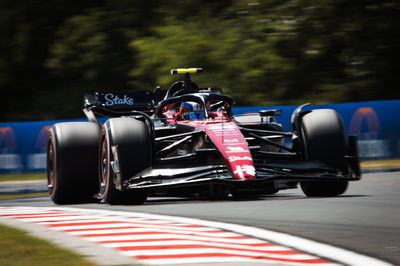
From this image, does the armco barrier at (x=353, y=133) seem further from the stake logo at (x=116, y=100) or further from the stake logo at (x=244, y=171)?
the stake logo at (x=244, y=171)

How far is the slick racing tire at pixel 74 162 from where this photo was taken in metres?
12.3

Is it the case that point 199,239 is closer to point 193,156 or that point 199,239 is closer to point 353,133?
point 193,156

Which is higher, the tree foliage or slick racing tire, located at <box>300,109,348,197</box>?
the tree foliage

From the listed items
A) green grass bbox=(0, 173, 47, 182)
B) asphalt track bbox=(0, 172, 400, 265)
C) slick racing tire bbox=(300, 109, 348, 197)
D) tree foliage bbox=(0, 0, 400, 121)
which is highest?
tree foliage bbox=(0, 0, 400, 121)

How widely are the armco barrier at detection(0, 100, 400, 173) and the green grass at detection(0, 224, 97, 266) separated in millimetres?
10933

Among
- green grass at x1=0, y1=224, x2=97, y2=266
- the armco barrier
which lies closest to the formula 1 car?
green grass at x1=0, y1=224, x2=97, y2=266

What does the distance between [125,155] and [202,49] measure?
691 inches

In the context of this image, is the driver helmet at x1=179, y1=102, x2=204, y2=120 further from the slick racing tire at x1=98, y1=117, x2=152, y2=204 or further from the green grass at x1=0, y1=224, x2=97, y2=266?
the green grass at x1=0, y1=224, x2=97, y2=266

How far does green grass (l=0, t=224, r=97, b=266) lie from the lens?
6.51 metres

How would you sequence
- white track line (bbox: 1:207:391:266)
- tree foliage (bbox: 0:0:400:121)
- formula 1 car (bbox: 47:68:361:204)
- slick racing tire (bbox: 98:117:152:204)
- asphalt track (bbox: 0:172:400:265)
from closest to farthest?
white track line (bbox: 1:207:391:266) < asphalt track (bbox: 0:172:400:265) < formula 1 car (bbox: 47:68:361:204) < slick racing tire (bbox: 98:117:152:204) < tree foliage (bbox: 0:0:400:121)

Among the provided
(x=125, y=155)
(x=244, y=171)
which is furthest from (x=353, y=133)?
(x=125, y=155)

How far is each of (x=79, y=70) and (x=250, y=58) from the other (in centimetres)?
700

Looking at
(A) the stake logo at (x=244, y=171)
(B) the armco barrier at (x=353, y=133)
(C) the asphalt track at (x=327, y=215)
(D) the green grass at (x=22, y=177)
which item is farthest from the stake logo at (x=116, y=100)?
(D) the green grass at (x=22, y=177)

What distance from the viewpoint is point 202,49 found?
28.4 m
